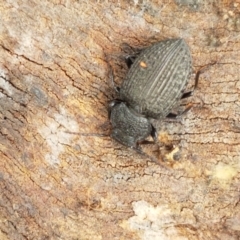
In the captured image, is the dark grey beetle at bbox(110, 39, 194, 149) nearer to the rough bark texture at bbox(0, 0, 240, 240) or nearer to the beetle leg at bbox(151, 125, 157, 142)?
the beetle leg at bbox(151, 125, 157, 142)

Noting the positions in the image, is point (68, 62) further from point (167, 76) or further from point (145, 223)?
point (145, 223)

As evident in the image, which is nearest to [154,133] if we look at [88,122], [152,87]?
[152,87]

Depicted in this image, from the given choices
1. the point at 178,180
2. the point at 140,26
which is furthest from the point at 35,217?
the point at 140,26

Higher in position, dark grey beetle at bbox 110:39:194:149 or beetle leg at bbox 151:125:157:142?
dark grey beetle at bbox 110:39:194:149

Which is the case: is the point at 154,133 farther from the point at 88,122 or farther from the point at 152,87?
the point at 88,122

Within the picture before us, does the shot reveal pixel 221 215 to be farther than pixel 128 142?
No

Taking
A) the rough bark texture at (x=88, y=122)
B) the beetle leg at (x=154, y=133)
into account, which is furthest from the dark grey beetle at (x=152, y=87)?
the rough bark texture at (x=88, y=122)

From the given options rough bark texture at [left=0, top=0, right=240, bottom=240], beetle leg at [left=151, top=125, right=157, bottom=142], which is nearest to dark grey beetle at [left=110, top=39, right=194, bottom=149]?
beetle leg at [left=151, top=125, right=157, bottom=142]

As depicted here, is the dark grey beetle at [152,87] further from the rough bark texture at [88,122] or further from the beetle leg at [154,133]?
the rough bark texture at [88,122]
